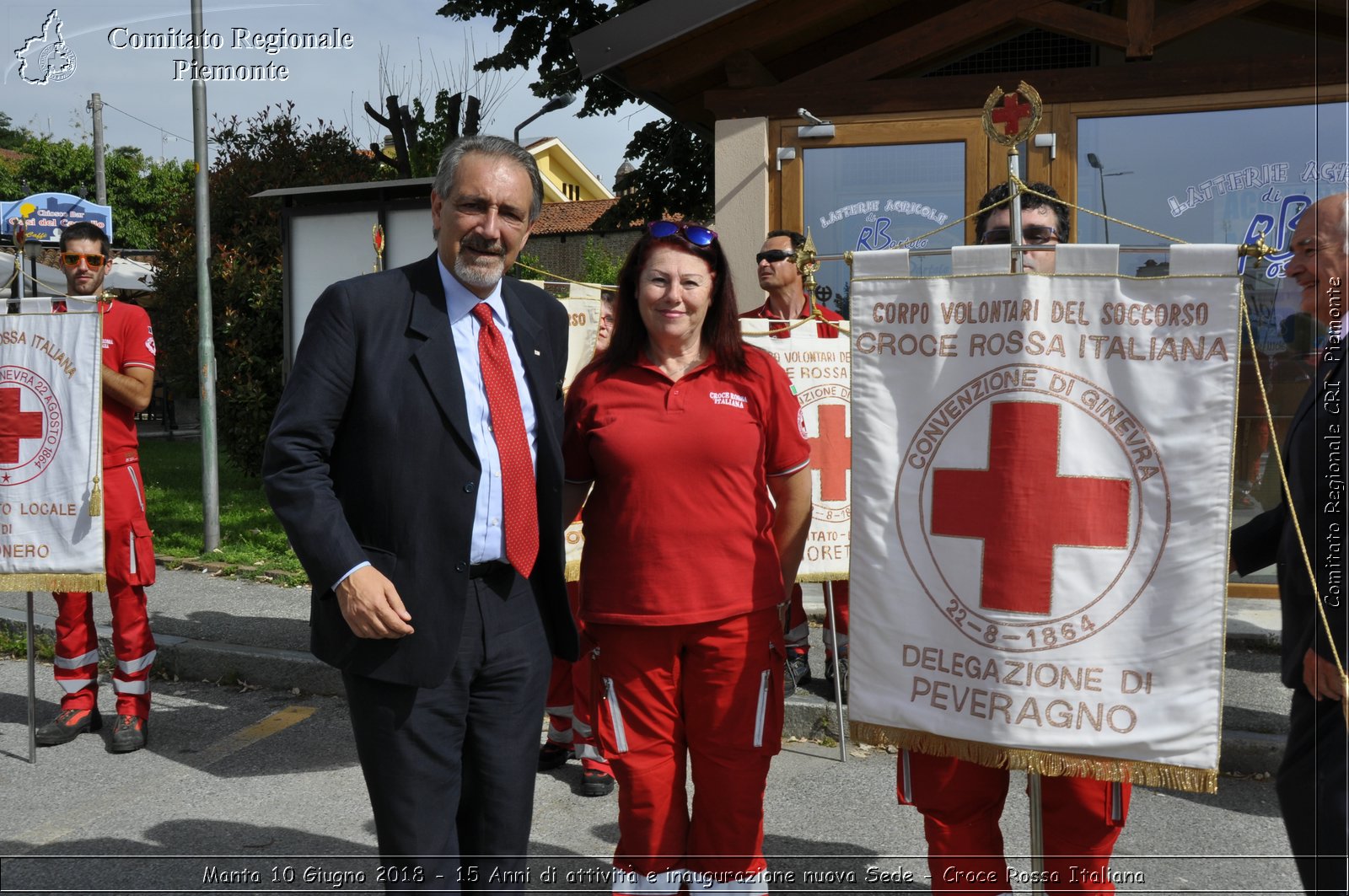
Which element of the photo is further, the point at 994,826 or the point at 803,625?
the point at 803,625

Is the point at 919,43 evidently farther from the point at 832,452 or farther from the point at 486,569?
the point at 486,569

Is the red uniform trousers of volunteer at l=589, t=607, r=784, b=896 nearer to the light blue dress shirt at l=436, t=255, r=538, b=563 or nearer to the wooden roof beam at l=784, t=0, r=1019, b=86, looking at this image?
the light blue dress shirt at l=436, t=255, r=538, b=563

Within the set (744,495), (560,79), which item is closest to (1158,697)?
(744,495)

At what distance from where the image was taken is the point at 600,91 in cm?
1370

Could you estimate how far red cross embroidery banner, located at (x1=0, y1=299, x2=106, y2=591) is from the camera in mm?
4762

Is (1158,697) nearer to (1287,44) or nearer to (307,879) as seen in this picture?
(307,879)

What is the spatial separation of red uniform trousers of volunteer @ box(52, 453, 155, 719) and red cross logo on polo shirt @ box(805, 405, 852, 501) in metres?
3.02

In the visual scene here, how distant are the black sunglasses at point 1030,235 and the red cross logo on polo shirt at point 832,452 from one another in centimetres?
209

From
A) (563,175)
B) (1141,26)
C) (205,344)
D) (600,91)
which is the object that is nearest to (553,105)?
(600,91)

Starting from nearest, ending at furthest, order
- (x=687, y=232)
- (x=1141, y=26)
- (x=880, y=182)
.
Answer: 1. (x=687, y=232)
2. (x=1141, y=26)
3. (x=880, y=182)

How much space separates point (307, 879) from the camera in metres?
3.65

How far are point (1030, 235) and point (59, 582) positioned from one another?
4.12 m

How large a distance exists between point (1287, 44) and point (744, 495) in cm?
589

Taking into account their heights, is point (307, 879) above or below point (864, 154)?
below
